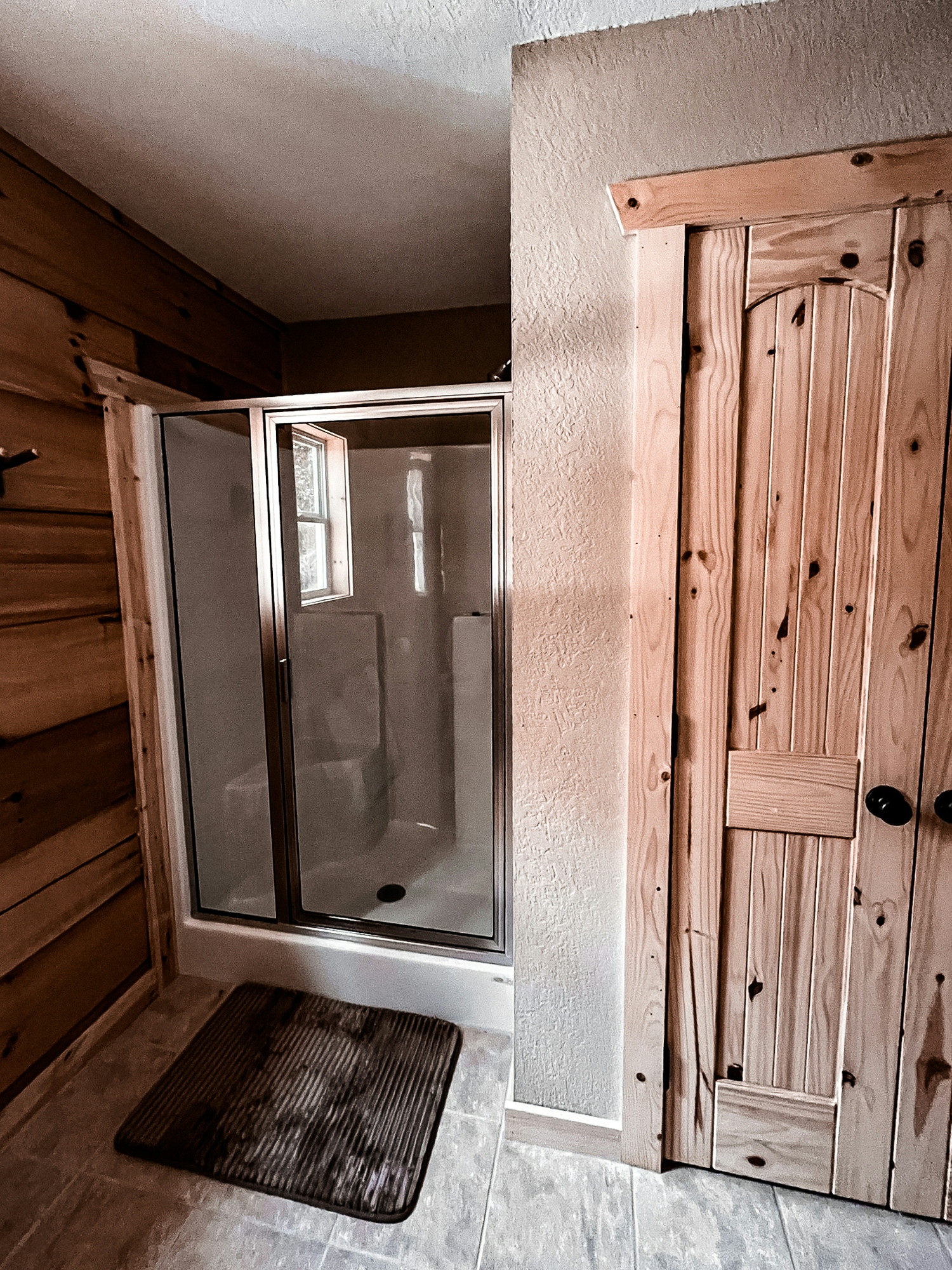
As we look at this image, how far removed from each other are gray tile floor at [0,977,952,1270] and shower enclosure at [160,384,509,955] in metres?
0.58

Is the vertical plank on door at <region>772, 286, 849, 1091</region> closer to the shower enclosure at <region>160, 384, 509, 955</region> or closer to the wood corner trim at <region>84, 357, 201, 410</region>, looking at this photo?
the shower enclosure at <region>160, 384, 509, 955</region>

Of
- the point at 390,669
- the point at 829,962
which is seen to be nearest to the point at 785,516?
the point at 829,962

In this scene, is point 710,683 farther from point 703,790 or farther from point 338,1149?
point 338,1149

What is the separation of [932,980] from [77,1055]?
209 cm

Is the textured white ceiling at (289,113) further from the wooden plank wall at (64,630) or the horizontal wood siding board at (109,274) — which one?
the wooden plank wall at (64,630)

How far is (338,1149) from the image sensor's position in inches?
56.7

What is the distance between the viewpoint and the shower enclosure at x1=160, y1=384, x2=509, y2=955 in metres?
1.83

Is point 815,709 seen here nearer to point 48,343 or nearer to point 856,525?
point 856,525

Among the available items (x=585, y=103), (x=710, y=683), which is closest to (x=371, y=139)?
(x=585, y=103)

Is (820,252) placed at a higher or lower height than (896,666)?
higher

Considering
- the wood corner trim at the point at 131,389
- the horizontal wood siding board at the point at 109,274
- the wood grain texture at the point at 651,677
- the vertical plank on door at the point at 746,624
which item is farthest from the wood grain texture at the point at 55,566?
the vertical plank on door at the point at 746,624

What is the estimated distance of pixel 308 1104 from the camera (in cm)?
157

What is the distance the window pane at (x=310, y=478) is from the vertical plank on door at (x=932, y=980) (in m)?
1.56

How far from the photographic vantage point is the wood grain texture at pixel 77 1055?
4.90 ft
